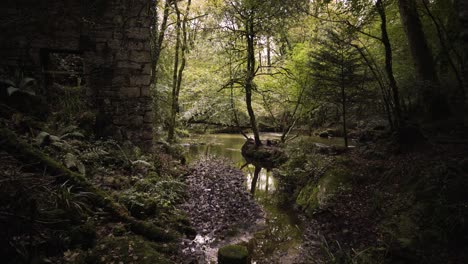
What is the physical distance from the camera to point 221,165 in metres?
11.2

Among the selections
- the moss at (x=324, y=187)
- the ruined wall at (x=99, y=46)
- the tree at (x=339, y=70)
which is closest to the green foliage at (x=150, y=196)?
the ruined wall at (x=99, y=46)

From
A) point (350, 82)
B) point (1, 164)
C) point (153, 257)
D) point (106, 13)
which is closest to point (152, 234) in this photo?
point (153, 257)

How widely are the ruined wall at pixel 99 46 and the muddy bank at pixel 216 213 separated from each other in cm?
228

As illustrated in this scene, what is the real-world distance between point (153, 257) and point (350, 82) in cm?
787

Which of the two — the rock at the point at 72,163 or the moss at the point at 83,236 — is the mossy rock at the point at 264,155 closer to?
the rock at the point at 72,163

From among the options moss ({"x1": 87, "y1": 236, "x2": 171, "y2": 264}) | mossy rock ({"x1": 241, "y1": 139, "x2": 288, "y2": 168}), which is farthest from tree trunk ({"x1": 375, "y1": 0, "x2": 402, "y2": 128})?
Result: moss ({"x1": 87, "y1": 236, "x2": 171, "y2": 264})

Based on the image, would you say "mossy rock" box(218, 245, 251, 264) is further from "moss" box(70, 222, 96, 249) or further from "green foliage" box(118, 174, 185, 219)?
"moss" box(70, 222, 96, 249)

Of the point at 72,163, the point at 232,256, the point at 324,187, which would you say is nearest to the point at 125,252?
the point at 232,256

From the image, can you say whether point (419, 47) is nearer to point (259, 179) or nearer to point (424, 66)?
point (424, 66)

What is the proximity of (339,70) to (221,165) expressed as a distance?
5.81 meters

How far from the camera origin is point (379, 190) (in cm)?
539

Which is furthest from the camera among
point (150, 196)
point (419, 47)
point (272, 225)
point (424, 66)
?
point (419, 47)

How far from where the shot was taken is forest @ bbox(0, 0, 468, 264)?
140 inches

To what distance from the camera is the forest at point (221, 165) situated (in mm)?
3562
